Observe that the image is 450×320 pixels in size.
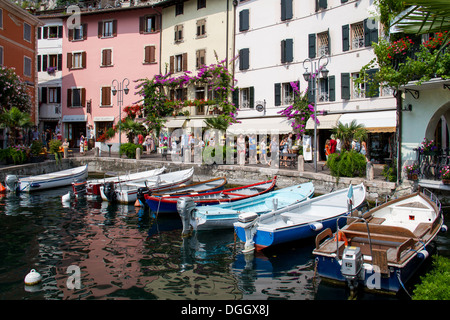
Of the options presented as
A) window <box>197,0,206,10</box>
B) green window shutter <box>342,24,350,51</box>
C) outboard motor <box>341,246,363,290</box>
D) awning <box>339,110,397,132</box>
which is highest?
window <box>197,0,206,10</box>

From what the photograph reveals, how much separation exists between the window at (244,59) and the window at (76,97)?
17253 mm

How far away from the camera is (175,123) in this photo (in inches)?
1355

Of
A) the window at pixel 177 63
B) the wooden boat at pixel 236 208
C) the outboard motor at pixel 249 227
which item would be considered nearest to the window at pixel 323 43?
the wooden boat at pixel 236 208

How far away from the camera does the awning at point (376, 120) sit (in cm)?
2211

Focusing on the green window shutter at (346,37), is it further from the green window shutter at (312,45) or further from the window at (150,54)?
the window at (150,54)

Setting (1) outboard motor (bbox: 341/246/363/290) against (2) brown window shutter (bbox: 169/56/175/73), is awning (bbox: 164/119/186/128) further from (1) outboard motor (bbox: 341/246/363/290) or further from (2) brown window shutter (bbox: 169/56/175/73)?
(1) outboard motor (bbox: 341/246/363/290)

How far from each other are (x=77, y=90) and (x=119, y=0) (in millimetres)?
10154

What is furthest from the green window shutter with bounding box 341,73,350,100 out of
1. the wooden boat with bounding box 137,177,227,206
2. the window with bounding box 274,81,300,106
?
the wooden boat with bounding box 137,177,227,206

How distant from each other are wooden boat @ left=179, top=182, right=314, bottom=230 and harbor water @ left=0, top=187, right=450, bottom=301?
1.35 ft

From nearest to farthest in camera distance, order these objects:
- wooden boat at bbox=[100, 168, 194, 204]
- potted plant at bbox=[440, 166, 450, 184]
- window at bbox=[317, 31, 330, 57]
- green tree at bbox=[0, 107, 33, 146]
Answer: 1. potted plant at bbox=[440, 166, 450, 184]
2. wooden boat at bbox=[100, 168, 194, 204]
3. green tree at bbox=[0, 107, 33, 146]
4. window at bbox=[317, 31, 330, 57]

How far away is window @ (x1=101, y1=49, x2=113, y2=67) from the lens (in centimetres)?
3903

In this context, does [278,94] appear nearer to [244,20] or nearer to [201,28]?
[244,20]

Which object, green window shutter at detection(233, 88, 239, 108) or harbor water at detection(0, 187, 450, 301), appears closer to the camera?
harbor water at detection(0, 187, 450, 301)

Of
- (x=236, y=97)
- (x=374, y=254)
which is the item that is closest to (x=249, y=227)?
(x=374, y=254)
